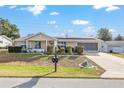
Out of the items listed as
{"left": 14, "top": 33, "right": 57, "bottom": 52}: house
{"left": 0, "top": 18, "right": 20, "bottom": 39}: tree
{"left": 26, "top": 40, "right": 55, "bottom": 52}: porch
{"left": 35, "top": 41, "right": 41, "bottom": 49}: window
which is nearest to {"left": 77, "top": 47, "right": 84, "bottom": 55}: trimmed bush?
{"left": 14, "top": 33, "right": 57, "bottom": 52}: house

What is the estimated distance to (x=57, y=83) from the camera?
11.0 meters

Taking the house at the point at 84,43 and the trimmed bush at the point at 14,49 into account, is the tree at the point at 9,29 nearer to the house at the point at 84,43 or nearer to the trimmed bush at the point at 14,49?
the house at the point at 84,43

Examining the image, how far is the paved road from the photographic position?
34.3 feet

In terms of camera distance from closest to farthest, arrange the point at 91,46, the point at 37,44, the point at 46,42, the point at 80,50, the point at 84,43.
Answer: the point at 80,50 < the point at 46,42 < the point at 37,44 < the point at 91,46 < the point at 84,43

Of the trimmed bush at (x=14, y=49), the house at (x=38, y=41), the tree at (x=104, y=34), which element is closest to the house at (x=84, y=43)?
the house at (x=38, y=41)

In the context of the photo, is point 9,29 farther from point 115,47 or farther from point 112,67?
point 112,67

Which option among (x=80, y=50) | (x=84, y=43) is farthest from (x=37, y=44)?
(x=80, y=50)

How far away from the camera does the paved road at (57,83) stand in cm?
1045

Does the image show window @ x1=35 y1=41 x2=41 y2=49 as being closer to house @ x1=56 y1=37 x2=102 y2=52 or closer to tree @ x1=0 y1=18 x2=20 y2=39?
house @ x1=56 y1=37 x2=102 y2=52

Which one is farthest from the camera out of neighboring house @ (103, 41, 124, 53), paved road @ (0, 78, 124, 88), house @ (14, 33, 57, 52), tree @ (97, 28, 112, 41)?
tree @ (97, 28, 112, 41)

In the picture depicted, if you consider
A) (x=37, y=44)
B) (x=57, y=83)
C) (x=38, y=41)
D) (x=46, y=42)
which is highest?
(x=38, y=41)

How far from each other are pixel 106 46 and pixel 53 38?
880 inches

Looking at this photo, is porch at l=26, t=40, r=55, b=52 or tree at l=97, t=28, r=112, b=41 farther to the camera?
tree at l=97, t=28, r=112, b=41
